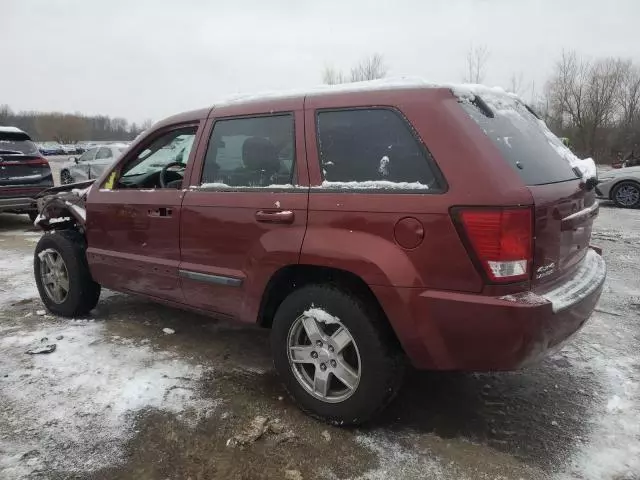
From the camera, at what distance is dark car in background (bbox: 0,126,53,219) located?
29.2 ft

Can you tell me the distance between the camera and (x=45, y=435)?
271cm

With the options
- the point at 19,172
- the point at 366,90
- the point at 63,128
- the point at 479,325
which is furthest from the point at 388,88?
the point at 63,128

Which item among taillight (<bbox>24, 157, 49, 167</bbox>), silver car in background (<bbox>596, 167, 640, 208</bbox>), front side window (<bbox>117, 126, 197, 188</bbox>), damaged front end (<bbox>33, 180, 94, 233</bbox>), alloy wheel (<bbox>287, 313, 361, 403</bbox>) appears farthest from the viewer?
silver car in background (<bbox>596, 167, 640, 208</bbox>)

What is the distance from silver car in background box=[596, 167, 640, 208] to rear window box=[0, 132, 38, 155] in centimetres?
1206

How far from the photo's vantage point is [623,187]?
468 inches

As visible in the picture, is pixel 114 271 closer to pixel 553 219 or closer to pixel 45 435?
pixel 45 435

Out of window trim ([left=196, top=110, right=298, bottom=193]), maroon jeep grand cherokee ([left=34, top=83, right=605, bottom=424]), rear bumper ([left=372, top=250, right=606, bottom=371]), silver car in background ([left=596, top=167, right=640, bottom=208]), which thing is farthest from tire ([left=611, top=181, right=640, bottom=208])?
window trim ([left=196, top=110, right=298, bottom=193])

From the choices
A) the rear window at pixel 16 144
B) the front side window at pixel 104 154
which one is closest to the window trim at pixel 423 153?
the rear window at pixel 16 144

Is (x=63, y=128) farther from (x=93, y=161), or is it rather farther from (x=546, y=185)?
(x=546, y=185)

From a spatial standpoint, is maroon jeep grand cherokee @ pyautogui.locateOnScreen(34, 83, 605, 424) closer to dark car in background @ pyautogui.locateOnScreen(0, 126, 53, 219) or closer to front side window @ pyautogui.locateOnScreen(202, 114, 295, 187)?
front side window @ pyautogui.locateOnScreen(202, 114, 295, 187)

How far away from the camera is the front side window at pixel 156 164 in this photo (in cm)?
381

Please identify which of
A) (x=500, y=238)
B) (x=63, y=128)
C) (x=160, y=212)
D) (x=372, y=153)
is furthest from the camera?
(x=63, y=128)

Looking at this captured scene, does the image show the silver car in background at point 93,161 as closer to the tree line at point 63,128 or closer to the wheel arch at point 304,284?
the wheel arch at point 304,284

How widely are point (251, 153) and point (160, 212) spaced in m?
0.86
